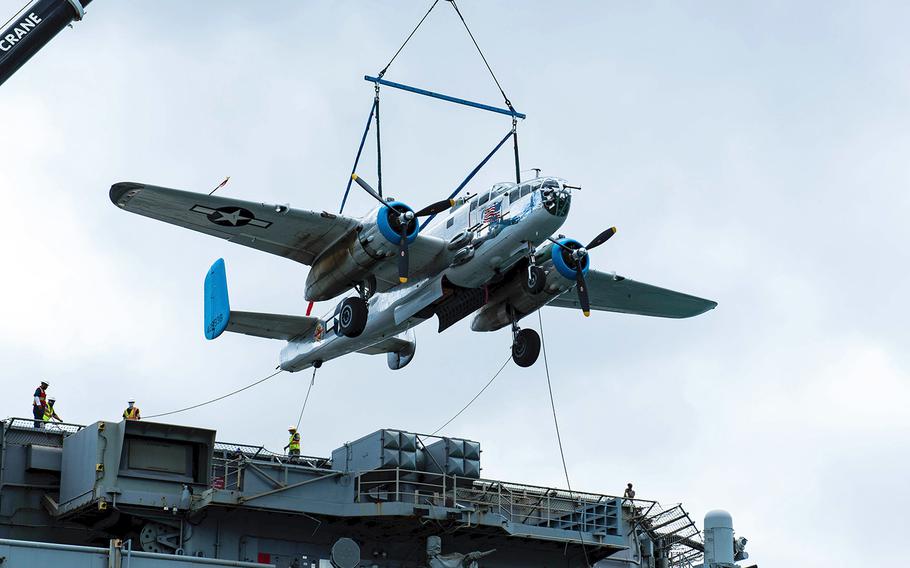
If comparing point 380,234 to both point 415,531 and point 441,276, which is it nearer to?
point 441,276

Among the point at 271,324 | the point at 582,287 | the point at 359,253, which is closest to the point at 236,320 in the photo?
the point at 271,324

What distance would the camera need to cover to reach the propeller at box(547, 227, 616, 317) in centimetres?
3547

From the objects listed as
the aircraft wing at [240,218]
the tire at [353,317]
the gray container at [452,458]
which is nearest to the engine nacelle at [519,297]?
the tire at [353,317]

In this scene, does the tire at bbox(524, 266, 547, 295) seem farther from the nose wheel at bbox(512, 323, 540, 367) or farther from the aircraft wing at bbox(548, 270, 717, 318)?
the aircraft wing at bbox(548, 270, 717, 318)

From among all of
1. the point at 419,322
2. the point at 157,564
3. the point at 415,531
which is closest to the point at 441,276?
the point at 419,322

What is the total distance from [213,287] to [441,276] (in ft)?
24.3

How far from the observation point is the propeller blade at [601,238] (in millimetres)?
35906

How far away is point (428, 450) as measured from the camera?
101ft

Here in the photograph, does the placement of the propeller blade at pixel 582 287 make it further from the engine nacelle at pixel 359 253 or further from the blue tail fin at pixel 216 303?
the blue tail fin at pixel 216 303

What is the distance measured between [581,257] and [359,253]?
6.26 metres

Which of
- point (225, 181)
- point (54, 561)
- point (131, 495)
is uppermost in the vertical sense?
point (225, 181)

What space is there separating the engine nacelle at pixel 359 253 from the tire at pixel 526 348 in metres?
5.20

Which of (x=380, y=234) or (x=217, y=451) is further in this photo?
(x=380, y=234)

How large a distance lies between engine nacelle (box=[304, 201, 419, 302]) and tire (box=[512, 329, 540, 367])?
5202 millimetres
